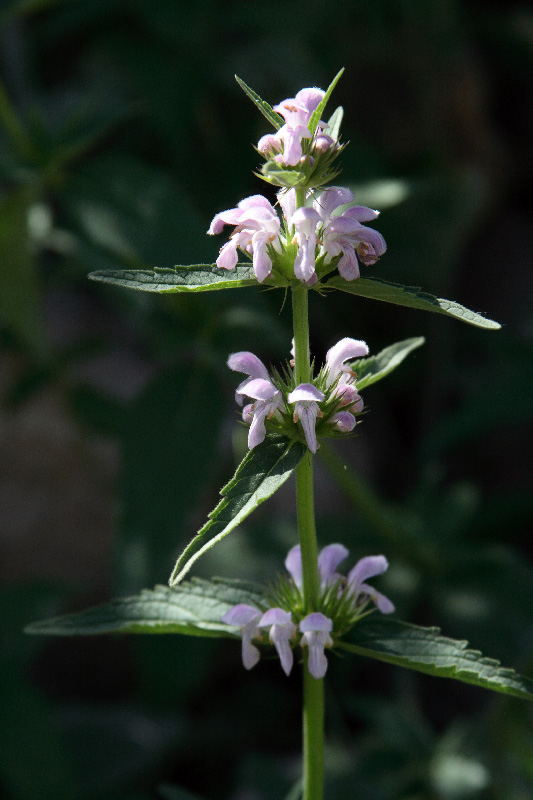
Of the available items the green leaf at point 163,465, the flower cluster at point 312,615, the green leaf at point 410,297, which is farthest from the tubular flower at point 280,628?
the green leaf at point 163,465

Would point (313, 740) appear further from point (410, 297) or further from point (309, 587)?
point (410, 297)

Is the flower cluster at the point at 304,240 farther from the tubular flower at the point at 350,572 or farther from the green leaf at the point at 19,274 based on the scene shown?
the green leaf at the point at 19,274

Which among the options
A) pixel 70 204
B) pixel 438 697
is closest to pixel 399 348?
pixel 70 204

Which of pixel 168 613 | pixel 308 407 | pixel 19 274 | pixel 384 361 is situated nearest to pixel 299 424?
pixel 308 407

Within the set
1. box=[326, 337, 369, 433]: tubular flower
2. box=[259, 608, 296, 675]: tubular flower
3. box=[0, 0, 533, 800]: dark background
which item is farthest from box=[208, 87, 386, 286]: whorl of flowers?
box=[0, 0, 533, 800]: dark background

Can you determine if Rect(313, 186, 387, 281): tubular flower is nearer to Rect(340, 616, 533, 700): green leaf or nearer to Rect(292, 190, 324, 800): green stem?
Rect(292, 190, 324, 800): green stem
